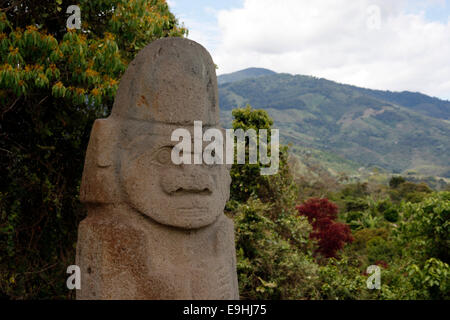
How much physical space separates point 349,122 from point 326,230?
4758 inches

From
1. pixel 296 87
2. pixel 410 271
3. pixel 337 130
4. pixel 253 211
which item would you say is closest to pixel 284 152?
pixel 253 211

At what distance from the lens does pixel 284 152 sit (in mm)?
10391

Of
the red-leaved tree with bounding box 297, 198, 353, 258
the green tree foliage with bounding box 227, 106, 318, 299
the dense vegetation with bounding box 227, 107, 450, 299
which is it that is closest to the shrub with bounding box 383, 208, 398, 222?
the red-leaved tree with bounding box 297, 198, 353, 258

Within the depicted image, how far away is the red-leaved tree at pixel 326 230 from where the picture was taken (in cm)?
1121

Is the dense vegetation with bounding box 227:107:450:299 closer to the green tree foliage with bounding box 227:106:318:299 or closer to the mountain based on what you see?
the green tree foliage with bounding box 227:106:318:299

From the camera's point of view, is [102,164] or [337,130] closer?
[102,164]

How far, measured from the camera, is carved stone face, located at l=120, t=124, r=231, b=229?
129 inches

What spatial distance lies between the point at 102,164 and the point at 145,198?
17.8 inches

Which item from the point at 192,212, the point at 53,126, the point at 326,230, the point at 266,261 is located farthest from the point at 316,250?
the point at 192,212

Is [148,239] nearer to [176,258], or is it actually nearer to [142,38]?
[176,258]

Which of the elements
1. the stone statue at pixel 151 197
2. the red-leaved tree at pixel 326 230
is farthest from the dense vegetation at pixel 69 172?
the red-leaved tree at pixel 326 230

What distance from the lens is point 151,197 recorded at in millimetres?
3279

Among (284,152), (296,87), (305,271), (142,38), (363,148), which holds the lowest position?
(305,271)

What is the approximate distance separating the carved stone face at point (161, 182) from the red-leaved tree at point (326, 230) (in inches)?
304
